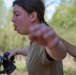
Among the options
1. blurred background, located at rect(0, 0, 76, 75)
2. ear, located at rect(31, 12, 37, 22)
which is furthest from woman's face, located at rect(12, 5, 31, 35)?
blurred background, located at rect(0, 0, 76, 75)

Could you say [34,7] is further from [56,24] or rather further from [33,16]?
[56,24]

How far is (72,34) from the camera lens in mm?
17625

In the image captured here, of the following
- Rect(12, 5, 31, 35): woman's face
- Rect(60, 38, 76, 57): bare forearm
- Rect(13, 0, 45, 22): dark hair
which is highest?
Rect(13, 0, 45, 22): dark hair

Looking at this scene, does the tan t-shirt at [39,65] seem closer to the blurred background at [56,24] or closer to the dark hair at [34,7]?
the dark hair at [34,7]

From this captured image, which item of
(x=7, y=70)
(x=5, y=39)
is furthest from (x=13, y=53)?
(x=5, y=39)

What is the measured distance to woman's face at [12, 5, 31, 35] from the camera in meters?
1.80

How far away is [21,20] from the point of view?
180cm

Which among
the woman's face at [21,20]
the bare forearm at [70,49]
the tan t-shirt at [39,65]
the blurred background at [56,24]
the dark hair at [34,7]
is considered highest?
the dark hair at [34,7]

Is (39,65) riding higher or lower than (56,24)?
higher

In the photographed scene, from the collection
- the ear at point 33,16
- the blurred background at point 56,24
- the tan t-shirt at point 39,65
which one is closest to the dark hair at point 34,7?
the ear at point 33,16

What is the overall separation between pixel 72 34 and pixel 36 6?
52.3 ft

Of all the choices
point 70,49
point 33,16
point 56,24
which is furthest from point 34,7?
point 56,24

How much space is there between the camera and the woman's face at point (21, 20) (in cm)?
180

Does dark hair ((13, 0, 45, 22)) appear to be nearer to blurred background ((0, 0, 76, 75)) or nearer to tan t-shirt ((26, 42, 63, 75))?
tan t-shirt ((26, 42, 63, 75))
